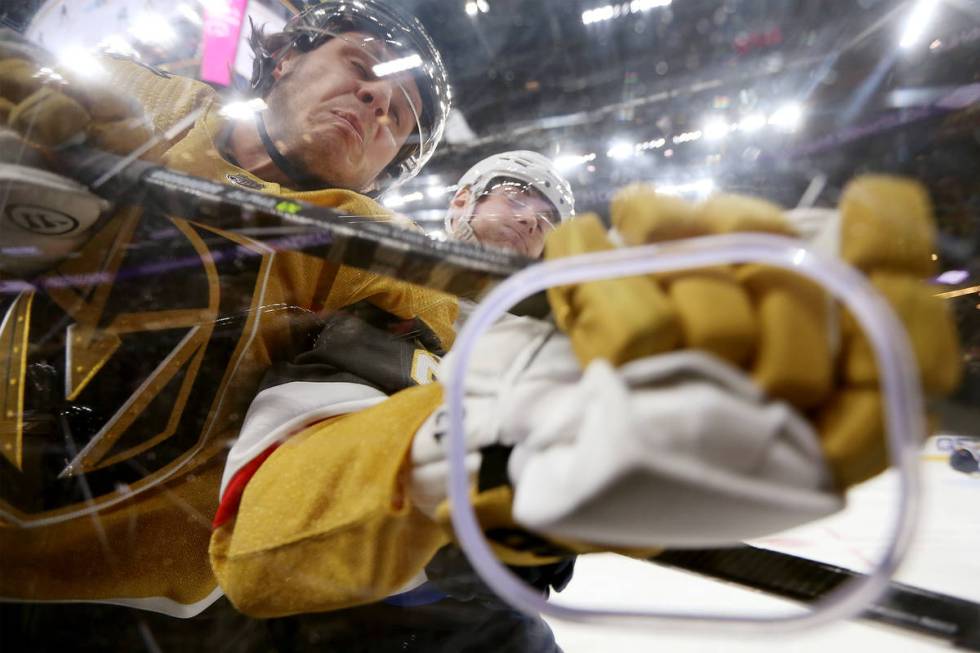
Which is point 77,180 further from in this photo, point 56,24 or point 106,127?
point 56,24

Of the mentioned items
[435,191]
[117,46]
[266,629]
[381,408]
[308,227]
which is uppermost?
[117,46]

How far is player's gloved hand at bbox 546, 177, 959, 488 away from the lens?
178 mm

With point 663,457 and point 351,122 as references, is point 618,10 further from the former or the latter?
point 663,457

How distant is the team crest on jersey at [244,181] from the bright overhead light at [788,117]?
46 cm

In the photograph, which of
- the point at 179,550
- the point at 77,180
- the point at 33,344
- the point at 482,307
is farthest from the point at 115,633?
the point at 482,307

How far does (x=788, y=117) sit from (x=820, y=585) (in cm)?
35

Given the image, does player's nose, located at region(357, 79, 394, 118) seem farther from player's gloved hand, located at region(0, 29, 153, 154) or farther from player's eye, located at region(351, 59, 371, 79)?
player's gloved hand, located at region(0, 29, 153, 154)

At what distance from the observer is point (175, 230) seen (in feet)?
1.31

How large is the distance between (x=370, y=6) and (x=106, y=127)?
355mm

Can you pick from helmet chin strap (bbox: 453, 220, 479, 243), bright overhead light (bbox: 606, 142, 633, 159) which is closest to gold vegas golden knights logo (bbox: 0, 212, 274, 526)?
helmet chin strap (bbox: 453, 220, 479, 243)

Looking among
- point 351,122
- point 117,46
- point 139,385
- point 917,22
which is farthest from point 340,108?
point 917,22

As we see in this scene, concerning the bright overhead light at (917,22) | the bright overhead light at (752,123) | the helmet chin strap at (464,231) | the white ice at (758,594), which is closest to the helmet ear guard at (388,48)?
the helmet chin strap at (464,231)

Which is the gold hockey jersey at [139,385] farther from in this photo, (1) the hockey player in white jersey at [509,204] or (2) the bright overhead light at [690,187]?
(2) the bright overhead light at [690,187]

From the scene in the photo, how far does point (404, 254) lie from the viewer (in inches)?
11.7
